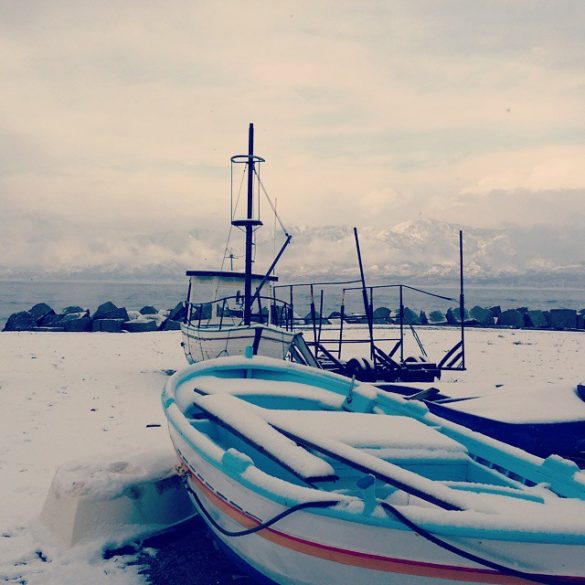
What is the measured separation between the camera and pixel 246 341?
12.9 meters

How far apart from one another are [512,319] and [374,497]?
3019cm

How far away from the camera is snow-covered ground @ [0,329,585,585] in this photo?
5301 millimetres

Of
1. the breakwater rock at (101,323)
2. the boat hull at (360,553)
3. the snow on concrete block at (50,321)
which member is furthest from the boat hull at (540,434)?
the snow on concrete block at (50,321)

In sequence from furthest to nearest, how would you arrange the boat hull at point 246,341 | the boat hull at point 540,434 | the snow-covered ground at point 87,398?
the boat hull at point 246,341 < the boat hull at point 540,434 < the snow-covered ground at point 87,398

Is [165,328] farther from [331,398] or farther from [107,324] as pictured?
[331,398]

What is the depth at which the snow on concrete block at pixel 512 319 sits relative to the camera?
31.6 meters

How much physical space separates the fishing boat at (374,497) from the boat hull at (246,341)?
6.00 m

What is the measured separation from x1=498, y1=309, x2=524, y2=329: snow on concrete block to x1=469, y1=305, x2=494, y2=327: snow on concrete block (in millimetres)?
626

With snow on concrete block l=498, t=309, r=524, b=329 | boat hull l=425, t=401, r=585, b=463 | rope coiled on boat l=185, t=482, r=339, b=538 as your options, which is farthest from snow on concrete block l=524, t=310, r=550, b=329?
rope coiled on boat l=185, t=482, r=339, b=538

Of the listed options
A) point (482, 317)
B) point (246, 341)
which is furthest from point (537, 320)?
point (246, 341)

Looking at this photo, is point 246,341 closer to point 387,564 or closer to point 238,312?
point 238,312

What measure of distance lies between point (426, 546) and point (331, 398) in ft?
11.2

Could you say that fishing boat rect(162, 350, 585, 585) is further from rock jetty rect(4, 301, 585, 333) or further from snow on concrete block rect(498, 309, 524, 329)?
snow on concrete block rect(498, 309, 524, 329)

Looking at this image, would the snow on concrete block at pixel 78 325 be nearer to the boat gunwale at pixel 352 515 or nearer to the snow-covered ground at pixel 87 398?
the snow-covered ground at pixel 87 398
